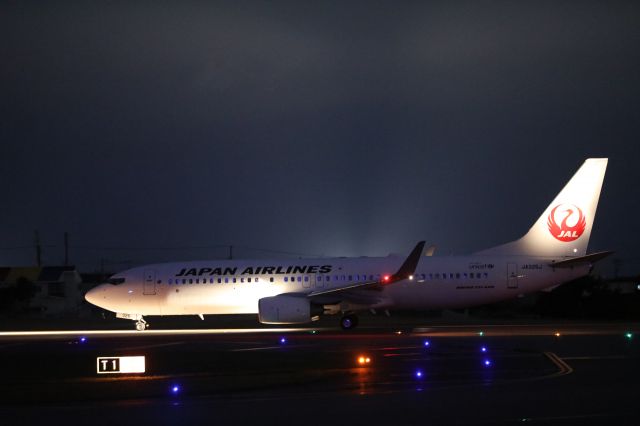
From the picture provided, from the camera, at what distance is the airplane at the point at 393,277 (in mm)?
31281

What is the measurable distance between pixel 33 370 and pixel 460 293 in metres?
18.3

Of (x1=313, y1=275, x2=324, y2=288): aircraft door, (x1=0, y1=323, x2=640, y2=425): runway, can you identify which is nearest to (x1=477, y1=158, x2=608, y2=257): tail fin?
(x1=313, y1=275, x2=324, y2=288): aircraft door

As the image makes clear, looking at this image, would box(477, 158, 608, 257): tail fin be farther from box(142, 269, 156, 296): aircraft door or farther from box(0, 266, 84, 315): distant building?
box(0, 266, 84, 315): distant building

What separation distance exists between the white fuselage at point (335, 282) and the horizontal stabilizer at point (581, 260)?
0.66 ft

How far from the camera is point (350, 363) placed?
16.7 meters

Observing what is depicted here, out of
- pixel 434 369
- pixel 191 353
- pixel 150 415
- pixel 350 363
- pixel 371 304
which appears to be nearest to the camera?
pixel 150 415

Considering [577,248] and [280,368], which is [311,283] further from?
[280,368]

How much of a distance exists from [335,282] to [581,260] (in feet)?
29.8

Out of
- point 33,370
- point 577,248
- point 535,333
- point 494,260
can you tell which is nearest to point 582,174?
point 577,248

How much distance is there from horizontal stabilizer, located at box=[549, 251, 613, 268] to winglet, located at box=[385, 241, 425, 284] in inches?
208

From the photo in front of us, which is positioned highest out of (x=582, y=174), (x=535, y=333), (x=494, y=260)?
(x=582, y=174)

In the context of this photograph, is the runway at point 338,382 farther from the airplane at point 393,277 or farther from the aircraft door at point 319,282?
the aircraft door at point 319,282

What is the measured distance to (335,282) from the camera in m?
31.7

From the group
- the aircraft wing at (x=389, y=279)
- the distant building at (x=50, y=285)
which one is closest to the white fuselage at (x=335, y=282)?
the aircraft wing at (x=389, y=279)
